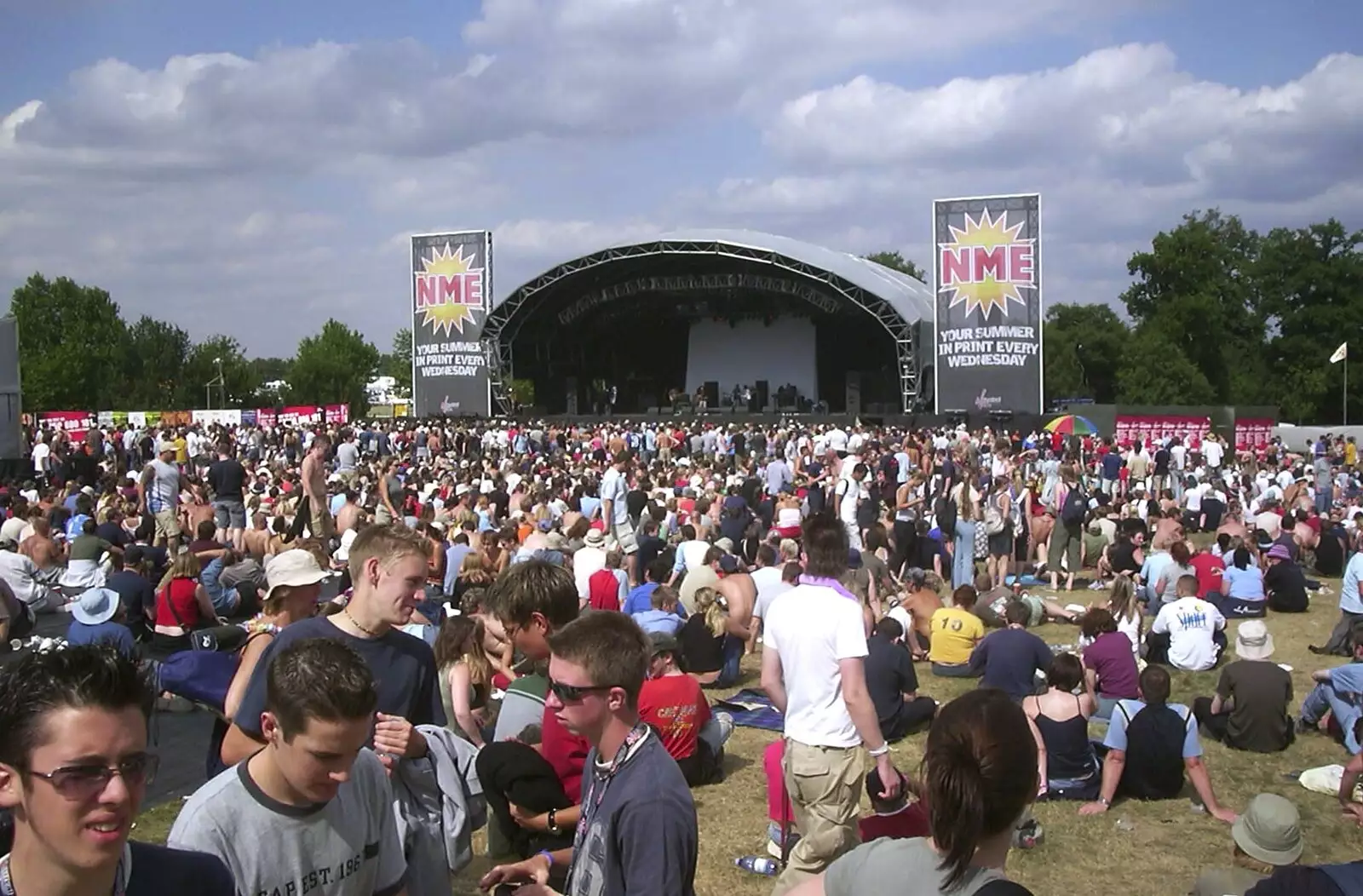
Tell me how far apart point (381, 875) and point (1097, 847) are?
14.2 ft

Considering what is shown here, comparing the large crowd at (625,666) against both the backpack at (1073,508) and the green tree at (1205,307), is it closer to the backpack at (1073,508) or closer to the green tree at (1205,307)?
the backpack at (1073,508)

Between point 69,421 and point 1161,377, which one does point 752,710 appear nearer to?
point 69,421

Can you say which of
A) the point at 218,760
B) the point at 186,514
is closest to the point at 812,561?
the point at 218,760

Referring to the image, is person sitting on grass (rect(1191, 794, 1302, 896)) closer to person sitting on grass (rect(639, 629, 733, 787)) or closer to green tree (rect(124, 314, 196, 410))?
person sitting on grass (rect(639, 629, 733, 787))

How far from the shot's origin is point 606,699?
7.74 feet

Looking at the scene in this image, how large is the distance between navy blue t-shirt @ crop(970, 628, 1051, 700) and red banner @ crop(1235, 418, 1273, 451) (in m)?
23.2

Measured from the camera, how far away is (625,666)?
237 centimetres

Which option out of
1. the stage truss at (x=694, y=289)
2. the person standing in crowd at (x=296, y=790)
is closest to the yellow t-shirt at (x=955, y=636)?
the person standing in crowd at (x=296, y=790)

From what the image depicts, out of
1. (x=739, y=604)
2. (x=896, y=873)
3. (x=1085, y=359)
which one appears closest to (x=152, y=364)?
(x=1085, y=359)

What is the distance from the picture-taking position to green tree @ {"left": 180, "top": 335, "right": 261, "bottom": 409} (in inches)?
2628

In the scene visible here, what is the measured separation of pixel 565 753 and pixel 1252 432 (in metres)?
29.5

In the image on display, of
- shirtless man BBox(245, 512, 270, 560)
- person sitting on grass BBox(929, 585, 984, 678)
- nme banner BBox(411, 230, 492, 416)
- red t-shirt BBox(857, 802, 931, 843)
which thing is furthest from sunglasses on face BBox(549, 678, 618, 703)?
nme banner BBox(411, 230, 492, 416)

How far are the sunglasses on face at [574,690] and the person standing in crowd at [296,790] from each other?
14.9 inches

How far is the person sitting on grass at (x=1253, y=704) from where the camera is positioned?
706 centimetres
